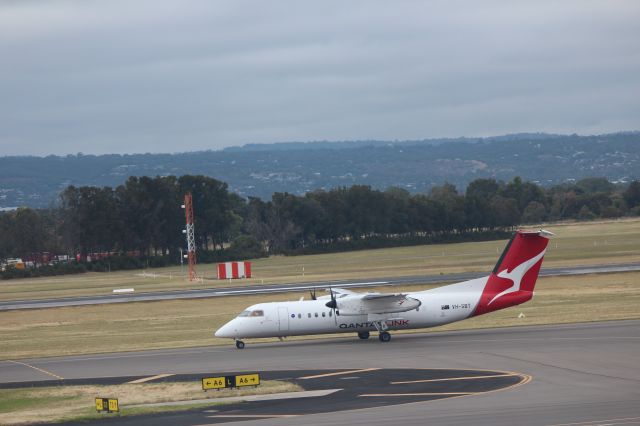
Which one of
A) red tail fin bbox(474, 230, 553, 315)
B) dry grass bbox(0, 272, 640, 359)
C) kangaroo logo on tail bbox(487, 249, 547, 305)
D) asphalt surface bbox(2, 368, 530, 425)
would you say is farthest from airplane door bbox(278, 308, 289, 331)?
kangaroo logo on tail bbox(487, 249, 547, 305)

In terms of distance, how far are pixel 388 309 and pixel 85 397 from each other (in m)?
14.3

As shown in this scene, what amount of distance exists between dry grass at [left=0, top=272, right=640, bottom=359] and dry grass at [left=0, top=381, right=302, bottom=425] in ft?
35.4

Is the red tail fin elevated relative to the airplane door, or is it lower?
elevated

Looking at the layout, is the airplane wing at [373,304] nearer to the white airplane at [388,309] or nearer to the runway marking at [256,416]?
the white airplane at [388,309]

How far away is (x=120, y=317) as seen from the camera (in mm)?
57688

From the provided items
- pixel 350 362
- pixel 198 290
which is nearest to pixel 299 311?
pixel 350 362

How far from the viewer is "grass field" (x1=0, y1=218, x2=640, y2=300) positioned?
83.4m

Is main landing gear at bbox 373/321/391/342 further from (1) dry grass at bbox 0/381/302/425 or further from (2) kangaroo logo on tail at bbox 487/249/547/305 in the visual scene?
(1) dry grass at bbox 0/381/302/425

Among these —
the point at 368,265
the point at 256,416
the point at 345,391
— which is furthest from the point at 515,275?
the point at 368,265

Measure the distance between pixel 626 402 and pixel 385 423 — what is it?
6.72m

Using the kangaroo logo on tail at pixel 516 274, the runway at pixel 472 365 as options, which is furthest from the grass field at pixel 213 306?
the kangaroo logo on tail at pixel 516 274

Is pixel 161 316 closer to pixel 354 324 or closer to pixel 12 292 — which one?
pixel 354 324

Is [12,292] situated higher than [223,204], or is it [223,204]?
[223,204]

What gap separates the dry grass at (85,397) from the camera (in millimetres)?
27359
